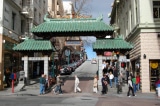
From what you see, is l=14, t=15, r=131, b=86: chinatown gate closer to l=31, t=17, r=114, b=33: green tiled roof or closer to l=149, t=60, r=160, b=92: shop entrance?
l=31, t=17, r=114, b=33: green tiled roof

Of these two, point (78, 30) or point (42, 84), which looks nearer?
point (42, 84)

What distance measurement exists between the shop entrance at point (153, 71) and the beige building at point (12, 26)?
47.2ft

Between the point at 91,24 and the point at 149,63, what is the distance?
6.98 metres

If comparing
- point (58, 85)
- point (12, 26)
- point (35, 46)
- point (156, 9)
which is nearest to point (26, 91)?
point (58, 85)

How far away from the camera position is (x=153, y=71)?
26.1 meters

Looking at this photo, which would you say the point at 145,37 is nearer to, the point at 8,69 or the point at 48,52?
the point at 48,52

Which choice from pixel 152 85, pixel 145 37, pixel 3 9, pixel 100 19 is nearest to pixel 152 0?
pixel 145 37

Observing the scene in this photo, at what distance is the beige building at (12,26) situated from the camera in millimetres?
27669

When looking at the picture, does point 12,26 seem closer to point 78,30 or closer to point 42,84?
point 78,30

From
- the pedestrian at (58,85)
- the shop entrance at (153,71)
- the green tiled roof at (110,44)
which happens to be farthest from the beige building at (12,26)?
the shop entrance at (153,71)

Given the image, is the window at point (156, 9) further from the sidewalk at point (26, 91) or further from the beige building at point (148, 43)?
the sidewalk at point (26, 91)

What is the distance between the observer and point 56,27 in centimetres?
2786

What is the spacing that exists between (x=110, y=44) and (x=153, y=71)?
4.81 m

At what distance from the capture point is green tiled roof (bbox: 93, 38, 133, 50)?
26.5 metres
